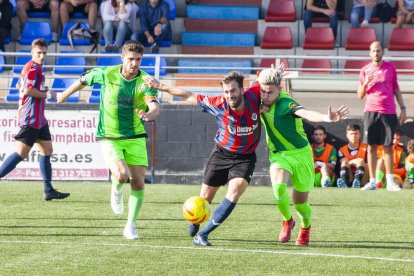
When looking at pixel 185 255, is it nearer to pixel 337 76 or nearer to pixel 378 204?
pixel 378 204

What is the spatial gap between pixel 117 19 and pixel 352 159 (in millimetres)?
6784

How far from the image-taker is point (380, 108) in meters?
16.6

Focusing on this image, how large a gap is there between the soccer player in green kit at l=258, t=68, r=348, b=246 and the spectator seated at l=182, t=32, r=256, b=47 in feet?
45.5

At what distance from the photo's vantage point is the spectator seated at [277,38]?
23.4 metres

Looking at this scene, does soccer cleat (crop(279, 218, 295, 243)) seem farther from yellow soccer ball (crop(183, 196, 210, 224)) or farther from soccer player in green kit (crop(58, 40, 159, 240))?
soccer player in green kit (crop(58, 40, 159, 240))

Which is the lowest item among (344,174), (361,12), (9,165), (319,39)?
Answer: (344,174)

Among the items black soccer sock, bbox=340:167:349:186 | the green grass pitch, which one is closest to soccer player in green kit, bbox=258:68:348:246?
the green grass pitch

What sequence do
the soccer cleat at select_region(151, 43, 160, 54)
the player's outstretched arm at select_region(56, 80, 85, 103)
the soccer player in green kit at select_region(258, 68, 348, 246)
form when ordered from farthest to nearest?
the soccer cleat at select_region(151, 43, 160, 54)
the player's outstretched arm at select_region(56, 80, 85, 103)
the soccer player in green kit at select_region(258, 68, 348, 246)

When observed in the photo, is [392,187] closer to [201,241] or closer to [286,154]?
[286,154]

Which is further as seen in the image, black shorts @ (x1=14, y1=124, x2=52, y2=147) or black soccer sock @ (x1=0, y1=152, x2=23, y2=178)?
black shorts @ (x1=14, y1=124, x2=52, y2=147)

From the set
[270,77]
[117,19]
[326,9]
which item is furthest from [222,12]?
[270,77]

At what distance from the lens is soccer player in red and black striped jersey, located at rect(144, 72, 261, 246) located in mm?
Answer: 9648

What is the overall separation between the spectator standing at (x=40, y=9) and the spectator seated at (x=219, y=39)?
2841 mm

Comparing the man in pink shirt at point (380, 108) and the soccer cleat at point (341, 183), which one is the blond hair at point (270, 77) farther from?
the soccer cleat at point (341, 183)
